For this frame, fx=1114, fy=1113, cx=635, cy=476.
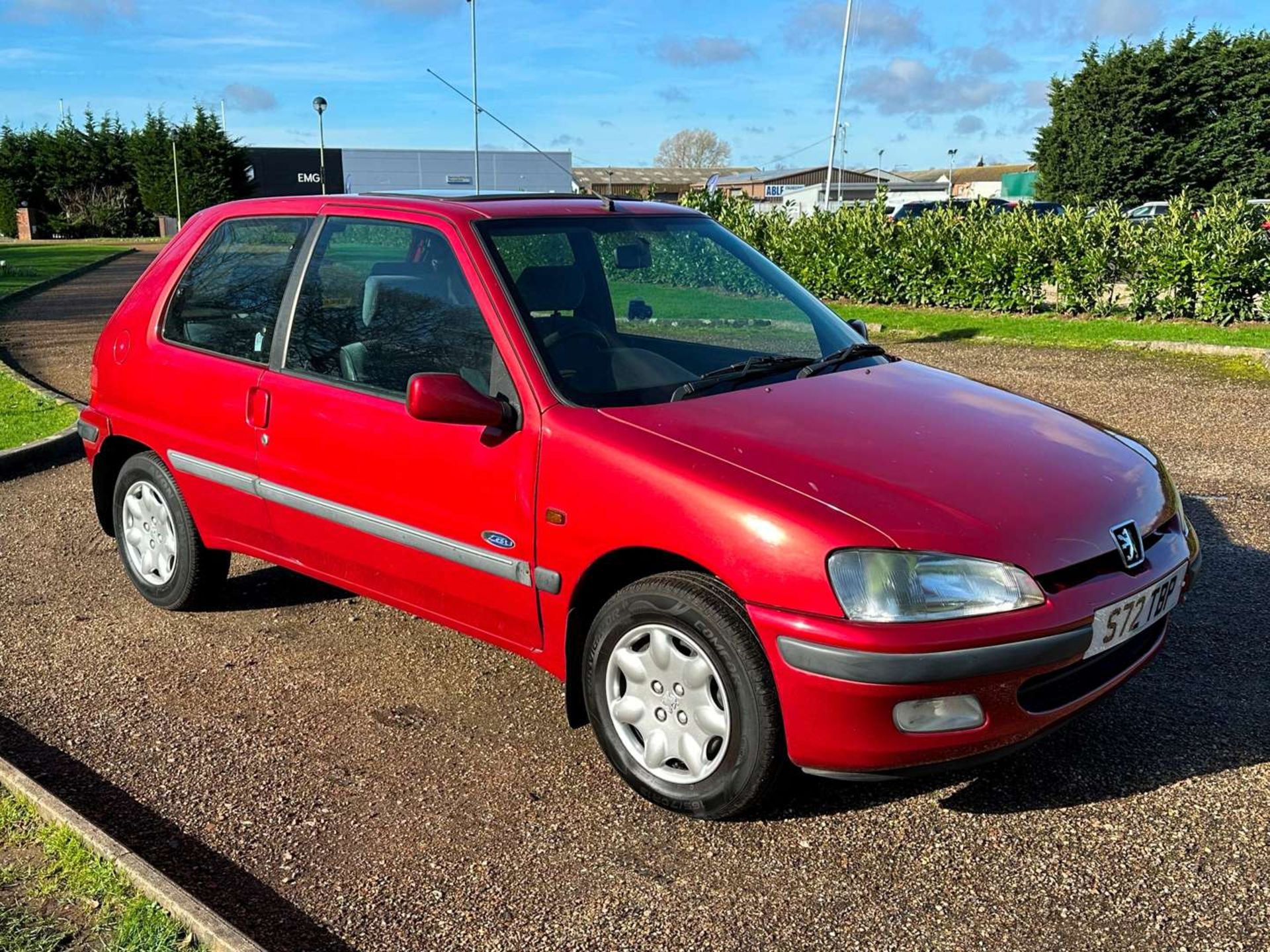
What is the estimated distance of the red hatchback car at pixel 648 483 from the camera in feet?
9.48

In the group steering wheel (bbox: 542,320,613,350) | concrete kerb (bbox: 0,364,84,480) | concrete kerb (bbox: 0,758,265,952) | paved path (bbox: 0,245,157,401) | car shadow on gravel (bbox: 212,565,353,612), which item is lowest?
car shadow on gravel (bbox: 212,565,353,612)

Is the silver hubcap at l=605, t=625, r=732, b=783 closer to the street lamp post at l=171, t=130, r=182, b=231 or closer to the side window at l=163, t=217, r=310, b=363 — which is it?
the side window at l=163, t=217, r=310, b=363

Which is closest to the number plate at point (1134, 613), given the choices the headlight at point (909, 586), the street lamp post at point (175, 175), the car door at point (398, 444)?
the headlight at point (909, 586)

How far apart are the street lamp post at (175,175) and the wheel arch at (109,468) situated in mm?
41981

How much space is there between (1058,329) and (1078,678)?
1249 cm

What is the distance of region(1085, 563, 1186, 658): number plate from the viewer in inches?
119

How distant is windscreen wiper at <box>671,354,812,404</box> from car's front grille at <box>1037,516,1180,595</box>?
1.23m

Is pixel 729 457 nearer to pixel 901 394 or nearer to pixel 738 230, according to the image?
pixel 901 394

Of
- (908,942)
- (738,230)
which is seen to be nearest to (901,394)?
(908,942)

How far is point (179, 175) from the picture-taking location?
45750mm

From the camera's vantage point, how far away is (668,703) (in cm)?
325

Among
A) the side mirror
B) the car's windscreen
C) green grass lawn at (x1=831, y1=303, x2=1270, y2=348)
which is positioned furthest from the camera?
green grass lawn at (x1=831, y1=303, x2=1270, y2=348)

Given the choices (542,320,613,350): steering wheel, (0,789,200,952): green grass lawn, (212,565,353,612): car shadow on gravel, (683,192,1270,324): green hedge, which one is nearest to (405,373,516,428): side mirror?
(542,320,613,350): steering wheel

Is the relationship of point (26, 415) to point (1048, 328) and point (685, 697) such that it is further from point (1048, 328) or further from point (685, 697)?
point (1048, 328)
